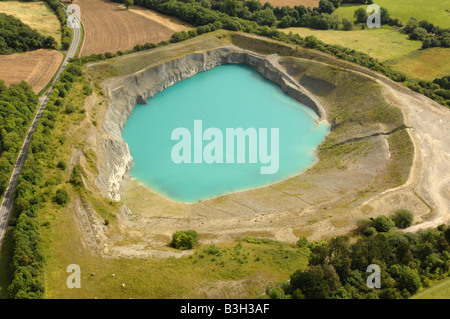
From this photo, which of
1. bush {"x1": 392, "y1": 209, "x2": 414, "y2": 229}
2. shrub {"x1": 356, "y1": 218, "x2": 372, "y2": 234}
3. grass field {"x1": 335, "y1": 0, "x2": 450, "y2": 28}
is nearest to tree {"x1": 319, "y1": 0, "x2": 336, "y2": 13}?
grass field {"x1": 335, "y1": 0, "x2": 450, "y2": 28}

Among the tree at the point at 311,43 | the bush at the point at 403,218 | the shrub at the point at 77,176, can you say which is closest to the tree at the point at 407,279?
the bush at the point at 403,218

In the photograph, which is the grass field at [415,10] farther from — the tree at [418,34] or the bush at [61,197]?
the bush at [61,197]

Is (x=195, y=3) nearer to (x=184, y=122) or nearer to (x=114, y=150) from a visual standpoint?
(x=184, y=122)

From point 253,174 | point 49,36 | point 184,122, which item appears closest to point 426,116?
point 253,174

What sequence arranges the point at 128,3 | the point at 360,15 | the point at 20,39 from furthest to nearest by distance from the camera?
the point at 360,15 → the point at 128,3 → the point at 20,39

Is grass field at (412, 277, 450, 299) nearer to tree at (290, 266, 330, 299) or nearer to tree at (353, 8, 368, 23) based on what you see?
tree at (290, 266, 330, 299)

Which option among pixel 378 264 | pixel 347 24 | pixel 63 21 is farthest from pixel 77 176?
pixel 347 24

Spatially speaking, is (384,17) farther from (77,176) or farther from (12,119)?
(12,119)
